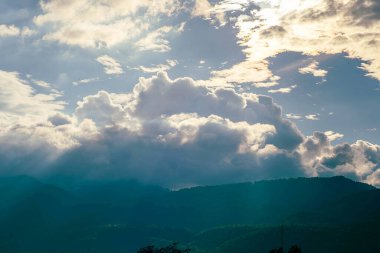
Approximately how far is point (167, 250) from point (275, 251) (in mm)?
79854

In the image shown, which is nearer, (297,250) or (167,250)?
(297,250)

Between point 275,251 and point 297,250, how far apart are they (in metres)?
6.15

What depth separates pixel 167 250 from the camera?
499 ft

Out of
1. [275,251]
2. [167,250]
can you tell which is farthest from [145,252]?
[275,251]

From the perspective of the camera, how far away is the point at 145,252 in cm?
14188

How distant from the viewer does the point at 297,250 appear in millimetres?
74562

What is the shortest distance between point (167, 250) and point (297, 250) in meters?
85.9

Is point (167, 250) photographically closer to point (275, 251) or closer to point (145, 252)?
point (145, 252)

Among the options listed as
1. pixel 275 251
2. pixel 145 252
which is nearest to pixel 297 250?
pixel 275 251

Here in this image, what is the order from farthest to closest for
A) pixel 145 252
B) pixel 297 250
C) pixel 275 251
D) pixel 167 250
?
1. pixel 167 250
2. pixel 145 252
3. pixel 275 251
4. pixel 297 250

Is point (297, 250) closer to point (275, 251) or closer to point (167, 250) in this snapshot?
point (275, 251)

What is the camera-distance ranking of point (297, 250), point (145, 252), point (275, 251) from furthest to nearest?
point (145, 252), point (275, 251), point (297, 250)

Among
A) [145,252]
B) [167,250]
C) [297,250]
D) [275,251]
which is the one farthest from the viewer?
[167,250]

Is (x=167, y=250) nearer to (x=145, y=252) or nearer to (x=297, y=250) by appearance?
(x=145, y=252)
